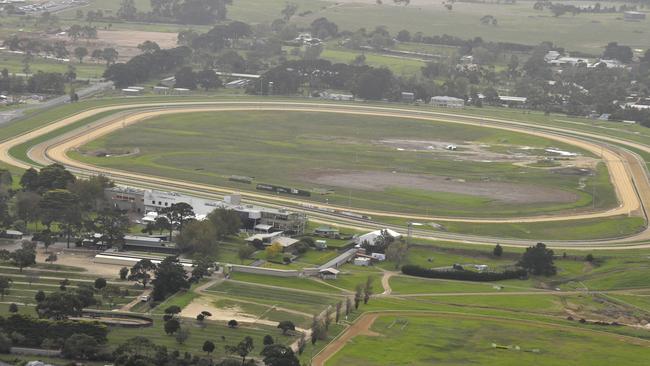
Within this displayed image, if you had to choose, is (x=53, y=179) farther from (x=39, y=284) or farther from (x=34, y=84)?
(x=34, y=84)

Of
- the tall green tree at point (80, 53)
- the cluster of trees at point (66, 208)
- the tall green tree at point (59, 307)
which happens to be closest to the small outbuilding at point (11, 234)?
the cluster of trees at point (66, 208)

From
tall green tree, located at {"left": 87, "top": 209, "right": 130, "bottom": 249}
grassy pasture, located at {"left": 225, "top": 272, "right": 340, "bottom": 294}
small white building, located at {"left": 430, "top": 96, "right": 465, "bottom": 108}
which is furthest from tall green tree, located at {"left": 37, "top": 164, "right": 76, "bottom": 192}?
small white building, located at {"left": 430, "top": 96, "right": 465, "bottom": 108}

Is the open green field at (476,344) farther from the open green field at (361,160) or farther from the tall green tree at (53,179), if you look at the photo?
the tall green tree at (53,179)

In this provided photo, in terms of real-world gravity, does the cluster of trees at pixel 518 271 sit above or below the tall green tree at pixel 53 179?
below

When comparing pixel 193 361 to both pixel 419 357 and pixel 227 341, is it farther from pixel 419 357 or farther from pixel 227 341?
pixel 419 357

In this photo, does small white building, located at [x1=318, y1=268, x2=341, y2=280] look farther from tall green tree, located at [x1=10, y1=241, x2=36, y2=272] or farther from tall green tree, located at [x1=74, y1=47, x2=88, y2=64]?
tall green tree, located at [x1=74, y1=47, x2=88, y2=64]
